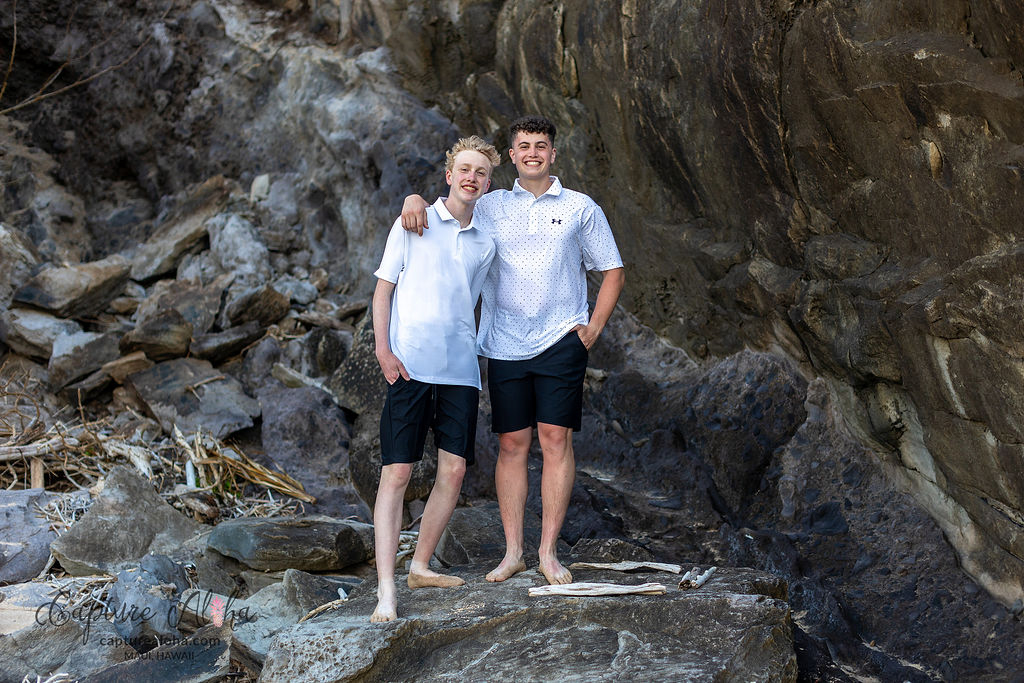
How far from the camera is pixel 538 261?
3787 mm

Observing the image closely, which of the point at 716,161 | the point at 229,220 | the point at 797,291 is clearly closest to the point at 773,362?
the point at 797,291

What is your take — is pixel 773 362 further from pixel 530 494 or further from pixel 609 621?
pixel 609 621

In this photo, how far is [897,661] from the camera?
4105mm

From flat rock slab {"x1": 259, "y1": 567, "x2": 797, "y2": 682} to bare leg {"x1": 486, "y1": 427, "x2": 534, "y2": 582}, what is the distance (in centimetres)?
18

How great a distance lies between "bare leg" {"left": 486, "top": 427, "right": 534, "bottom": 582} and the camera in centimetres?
384

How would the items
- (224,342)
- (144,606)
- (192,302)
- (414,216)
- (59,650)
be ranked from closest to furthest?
1. (414,216)
2. (59,650)
3. (144,606)
4. (224,342)
5. (192,302)

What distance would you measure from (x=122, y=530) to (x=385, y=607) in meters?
2.40

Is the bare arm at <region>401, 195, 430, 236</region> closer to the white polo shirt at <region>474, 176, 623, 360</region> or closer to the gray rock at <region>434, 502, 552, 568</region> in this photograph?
the white polo shirt at <region>474, 176, 623, 360</region>

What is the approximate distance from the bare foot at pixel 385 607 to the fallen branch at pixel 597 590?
0.52 m

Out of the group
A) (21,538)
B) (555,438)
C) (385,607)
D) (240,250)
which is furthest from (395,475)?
(240,250)

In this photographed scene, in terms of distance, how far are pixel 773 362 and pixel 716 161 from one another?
125cm

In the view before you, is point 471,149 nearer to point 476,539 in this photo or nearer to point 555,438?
point 555,438

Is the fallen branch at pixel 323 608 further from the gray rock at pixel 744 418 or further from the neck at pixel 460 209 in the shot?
the gray rock at pixel 744 418

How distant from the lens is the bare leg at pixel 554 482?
150 inches
